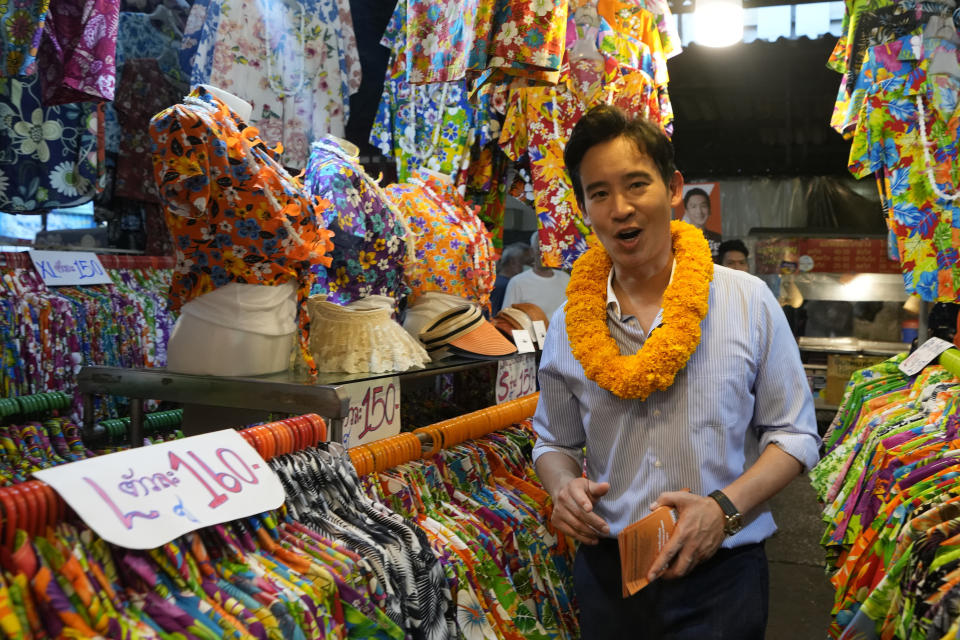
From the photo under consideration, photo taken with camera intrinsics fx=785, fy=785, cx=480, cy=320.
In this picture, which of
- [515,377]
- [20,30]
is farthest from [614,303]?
[20,30]

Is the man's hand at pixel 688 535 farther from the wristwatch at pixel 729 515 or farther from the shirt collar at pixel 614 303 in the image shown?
the shirt collar at pixel 614 303

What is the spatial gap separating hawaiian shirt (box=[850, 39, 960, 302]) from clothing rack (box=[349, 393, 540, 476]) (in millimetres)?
2728

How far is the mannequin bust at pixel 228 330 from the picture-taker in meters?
1.87

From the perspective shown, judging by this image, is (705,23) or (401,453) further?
(705,23)

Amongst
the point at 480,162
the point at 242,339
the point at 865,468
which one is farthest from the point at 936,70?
the point at 242,339

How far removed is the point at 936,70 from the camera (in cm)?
421

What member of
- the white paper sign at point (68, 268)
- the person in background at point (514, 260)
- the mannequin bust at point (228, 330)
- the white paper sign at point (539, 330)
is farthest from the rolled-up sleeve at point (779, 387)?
the person in background at point (514, 260)

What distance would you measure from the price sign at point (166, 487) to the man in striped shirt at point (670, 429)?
0.73 meters

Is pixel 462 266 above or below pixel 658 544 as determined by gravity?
→ above

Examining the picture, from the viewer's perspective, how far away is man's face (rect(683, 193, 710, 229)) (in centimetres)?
754

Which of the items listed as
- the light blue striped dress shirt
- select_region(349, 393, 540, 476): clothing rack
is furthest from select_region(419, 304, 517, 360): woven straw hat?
the light blue striped dress shirt

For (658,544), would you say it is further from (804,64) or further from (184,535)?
(804,64)

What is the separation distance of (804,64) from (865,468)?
5232 mm

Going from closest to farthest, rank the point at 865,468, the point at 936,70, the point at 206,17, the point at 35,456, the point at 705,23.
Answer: the point at 35,456 → the point at 865,468 → the point at 206,17 → the point at 936,70 → the point at 705,23
